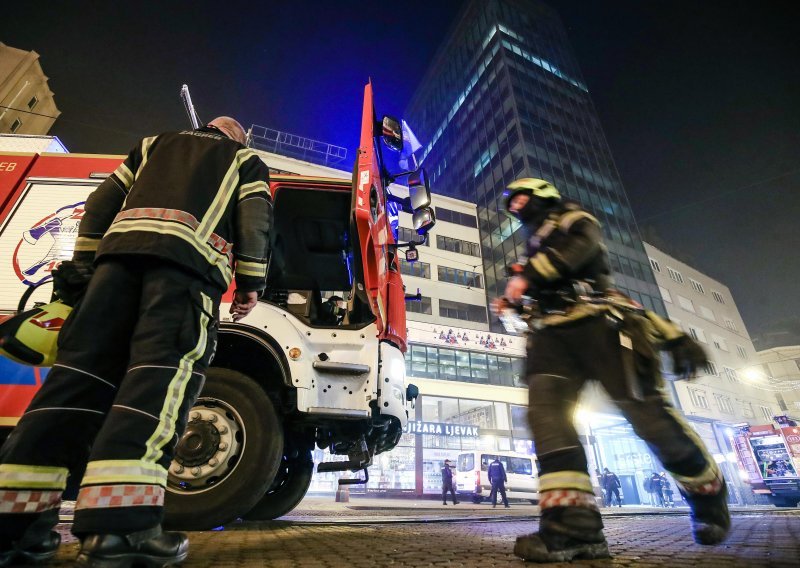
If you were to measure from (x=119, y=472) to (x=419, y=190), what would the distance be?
11.7ft

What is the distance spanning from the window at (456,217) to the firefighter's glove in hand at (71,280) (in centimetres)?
3049

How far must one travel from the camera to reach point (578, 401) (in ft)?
7.11

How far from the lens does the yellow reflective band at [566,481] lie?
5.90 feet

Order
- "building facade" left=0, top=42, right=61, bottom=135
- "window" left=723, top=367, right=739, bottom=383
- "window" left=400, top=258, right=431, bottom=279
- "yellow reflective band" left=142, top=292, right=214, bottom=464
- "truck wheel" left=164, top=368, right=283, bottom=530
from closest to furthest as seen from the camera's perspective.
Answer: "yellow reflective band" left=142, top=292, right=214, bottom=464 < "truck wheel" left=164, top=368, right=283, bottom=530 < "window" left=400, top=258, right=431, bottom=279 < "building facade" left=0, top=42, right=61, bottom=135 < "window" left=723, top=367, right=739, bottom=383

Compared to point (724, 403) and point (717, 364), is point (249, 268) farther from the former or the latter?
point (717, 364)

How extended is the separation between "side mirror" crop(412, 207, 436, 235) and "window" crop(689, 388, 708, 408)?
35.5 metres

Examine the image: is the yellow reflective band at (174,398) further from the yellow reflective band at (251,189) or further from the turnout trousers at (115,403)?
the yellow reflective band at (251,189)

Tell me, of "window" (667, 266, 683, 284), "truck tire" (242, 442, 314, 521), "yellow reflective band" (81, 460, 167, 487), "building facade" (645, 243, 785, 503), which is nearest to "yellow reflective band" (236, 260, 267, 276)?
"yellow reflective band" (81, 460, 167, 487)

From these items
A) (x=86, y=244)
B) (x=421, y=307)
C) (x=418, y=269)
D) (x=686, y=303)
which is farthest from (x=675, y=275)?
(x=86, y=244)

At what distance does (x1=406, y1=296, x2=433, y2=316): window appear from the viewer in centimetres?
2586

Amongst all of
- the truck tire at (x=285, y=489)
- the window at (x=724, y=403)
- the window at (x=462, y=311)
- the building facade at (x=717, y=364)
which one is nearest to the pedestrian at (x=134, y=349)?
the truck tire at (x=285, y=489)

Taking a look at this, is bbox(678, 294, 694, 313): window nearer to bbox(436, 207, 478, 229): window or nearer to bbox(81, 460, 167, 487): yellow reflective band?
bbox(436, 207, 478, 229): window

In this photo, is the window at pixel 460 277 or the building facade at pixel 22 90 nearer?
the window at pixel 460 277

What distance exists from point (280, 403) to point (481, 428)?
71.9ft
